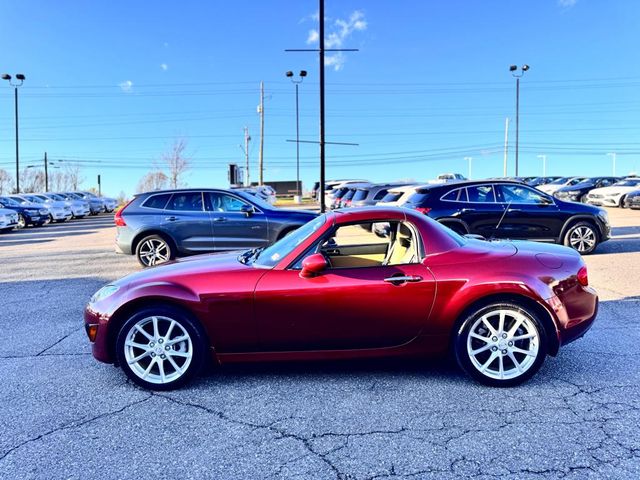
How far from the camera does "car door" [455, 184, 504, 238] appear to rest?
9961 millimetres

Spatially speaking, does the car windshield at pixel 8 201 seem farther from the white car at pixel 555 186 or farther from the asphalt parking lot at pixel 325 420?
the white car at pixel 555 186

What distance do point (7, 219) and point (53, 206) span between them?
6.19 m

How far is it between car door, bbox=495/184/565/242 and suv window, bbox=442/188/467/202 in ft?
2.38

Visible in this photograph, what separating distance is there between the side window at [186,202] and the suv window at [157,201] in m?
0.10

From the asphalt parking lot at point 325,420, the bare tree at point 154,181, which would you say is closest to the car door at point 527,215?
the asphalt parking lot at point 325,420

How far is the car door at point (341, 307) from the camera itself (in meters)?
3.69

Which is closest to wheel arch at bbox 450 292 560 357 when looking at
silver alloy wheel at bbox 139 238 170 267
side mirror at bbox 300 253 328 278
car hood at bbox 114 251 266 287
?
side mirror at bbox 300 253 328 278

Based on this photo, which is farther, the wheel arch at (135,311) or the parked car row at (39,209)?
the parked car row at (39,209)

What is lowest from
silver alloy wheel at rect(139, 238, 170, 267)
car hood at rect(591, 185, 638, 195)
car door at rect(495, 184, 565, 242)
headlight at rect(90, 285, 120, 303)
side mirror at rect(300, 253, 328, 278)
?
silver alloy wheel at rect(139, 238, 170, 267)

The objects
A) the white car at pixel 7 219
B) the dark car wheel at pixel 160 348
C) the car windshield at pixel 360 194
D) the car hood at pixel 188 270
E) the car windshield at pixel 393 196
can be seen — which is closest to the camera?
the dark car wheel at pixel 160 348

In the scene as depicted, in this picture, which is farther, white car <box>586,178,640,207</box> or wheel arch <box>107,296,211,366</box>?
white car <box>586,178,640,207</box>

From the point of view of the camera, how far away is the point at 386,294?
370 cm

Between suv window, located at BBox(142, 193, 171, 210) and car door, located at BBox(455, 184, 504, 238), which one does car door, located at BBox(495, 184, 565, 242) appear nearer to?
car door, located at BBox(455, 184, 504, 238)

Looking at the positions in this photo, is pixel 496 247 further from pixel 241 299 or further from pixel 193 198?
pixel 193 198
